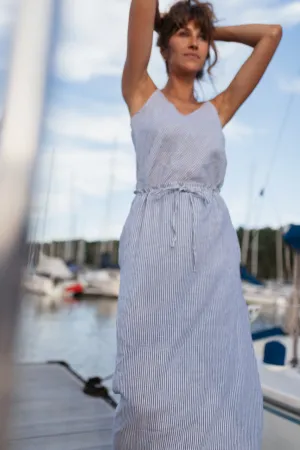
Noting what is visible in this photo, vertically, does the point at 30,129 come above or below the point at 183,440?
above

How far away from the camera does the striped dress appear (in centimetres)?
97

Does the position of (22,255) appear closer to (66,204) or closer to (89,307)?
(66,204)

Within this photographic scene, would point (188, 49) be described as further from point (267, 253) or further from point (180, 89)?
point (267, 253)

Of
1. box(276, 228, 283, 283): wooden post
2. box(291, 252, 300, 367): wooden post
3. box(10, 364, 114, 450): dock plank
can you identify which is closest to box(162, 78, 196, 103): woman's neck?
box(10, 364, 114, 450): dock plank

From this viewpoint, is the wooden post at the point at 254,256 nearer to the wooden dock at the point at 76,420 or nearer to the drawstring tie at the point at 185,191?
the wooden dock at the point at 76,420

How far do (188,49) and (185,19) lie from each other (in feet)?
Result: 0.23

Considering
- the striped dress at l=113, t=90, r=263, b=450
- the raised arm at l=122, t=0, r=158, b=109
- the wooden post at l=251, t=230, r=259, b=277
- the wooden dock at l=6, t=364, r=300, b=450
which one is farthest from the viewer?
the wooden post at l=251, t=230, r=259, b=277

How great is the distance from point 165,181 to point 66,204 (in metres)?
0.45

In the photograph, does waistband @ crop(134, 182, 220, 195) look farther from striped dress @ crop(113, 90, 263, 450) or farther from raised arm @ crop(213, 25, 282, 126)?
raised arm @ crop(213, 25, 282, 126)

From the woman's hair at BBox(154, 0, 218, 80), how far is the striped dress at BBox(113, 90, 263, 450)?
17 cm

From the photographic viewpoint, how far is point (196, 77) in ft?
4.20

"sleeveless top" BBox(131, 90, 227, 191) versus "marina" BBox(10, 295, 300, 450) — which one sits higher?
"sleeveless top" BBox(131, 90, 227, 191)

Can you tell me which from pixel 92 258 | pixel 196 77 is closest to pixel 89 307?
pixel 92 258

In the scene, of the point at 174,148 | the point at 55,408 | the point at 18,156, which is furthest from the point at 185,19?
the point at 55,408
